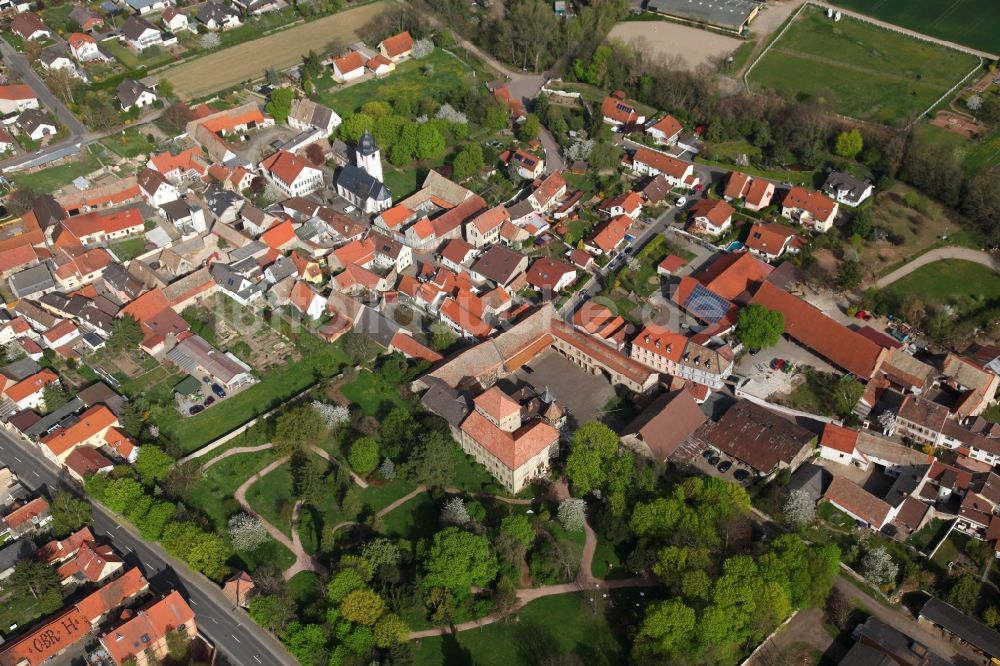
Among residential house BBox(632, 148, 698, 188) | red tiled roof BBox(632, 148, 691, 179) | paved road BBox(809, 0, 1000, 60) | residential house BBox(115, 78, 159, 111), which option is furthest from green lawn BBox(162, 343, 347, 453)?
paved road BBox(809, 0, 1000, 60)

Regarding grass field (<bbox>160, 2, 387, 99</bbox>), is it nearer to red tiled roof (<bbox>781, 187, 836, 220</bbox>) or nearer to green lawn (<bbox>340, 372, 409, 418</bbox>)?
green lawn (<bbox>340, 372, 409, 418</bbox>)

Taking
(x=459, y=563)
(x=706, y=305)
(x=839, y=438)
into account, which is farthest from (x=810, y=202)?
(x=459, y=563)

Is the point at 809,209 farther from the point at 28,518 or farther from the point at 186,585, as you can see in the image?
the point at 28,518

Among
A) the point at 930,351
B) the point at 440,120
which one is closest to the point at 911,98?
the point at 930,351

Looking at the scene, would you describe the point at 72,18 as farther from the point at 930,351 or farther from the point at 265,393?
the point at 930,351

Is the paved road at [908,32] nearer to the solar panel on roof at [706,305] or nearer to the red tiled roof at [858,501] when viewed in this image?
the solar panel on roof at [706,305]

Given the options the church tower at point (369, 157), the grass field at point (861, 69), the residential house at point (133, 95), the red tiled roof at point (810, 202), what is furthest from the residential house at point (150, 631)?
the grass field at point (861, 69)
